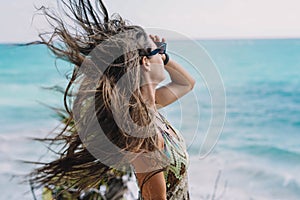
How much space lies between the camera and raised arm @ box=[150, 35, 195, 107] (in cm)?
197

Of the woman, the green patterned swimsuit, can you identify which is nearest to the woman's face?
the woman

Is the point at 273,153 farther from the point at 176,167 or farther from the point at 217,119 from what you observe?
the point at 176,167

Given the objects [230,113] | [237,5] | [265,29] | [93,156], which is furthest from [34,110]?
[265,29]

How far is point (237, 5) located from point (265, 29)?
3854mm

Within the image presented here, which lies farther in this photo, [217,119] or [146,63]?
[217,119]

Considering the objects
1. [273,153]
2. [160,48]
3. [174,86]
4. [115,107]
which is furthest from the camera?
[273,153]

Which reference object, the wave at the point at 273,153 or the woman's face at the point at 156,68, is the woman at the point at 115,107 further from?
the wave at the point at 273,153

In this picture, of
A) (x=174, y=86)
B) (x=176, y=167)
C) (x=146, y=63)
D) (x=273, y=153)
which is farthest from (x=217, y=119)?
(x=273, y=153)

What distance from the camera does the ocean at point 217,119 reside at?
205 centimetres

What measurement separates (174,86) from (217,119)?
21 cm

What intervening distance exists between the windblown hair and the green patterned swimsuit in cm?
7

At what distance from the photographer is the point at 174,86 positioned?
2018mm

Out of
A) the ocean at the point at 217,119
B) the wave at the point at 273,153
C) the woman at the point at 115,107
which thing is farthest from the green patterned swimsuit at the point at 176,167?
the wave at the point at 273,153

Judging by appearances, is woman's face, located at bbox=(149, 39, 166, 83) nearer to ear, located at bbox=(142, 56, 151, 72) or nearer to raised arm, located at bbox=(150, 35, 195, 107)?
ear, located at bbox=(142, 56, 151, 72)
